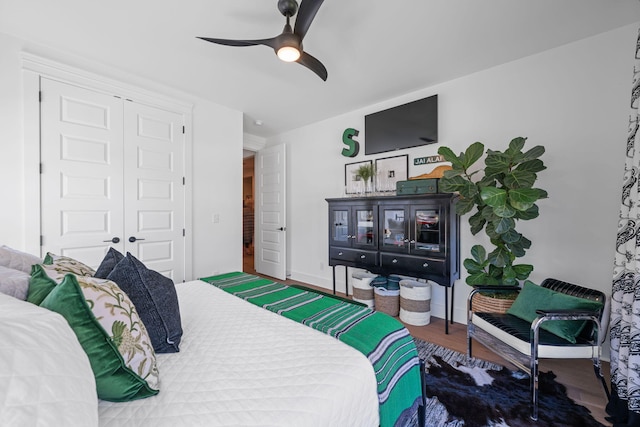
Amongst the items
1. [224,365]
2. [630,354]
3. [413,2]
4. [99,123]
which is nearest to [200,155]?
[99,123]

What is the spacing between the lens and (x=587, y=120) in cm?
227

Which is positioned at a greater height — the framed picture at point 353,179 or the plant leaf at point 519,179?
the framed picture at point 353,179

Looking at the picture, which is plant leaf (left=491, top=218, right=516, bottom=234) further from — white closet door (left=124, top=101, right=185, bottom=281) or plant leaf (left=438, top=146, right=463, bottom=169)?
white closet door (left=124, top=101, right=185, bottom=281)

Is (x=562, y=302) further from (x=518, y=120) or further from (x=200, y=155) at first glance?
(x=200, y=155)

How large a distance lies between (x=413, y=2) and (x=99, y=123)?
10.0 ft

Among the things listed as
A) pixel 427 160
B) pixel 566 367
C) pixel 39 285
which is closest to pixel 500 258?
pixel 566 367

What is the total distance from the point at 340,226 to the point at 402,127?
1.47 metres

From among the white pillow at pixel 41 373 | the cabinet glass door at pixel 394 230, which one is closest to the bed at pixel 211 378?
the white pillow at pixel 41 373

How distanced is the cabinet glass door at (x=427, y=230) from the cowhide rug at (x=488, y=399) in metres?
1.05

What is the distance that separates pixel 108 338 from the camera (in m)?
0.76

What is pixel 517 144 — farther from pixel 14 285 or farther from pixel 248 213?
pixel 248 213

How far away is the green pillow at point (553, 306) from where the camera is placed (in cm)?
172

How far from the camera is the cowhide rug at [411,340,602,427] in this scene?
1.55 metres

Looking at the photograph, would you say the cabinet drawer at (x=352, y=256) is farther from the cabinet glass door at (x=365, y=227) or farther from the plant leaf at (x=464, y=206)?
the plant leaf at (x=464, y=206)
